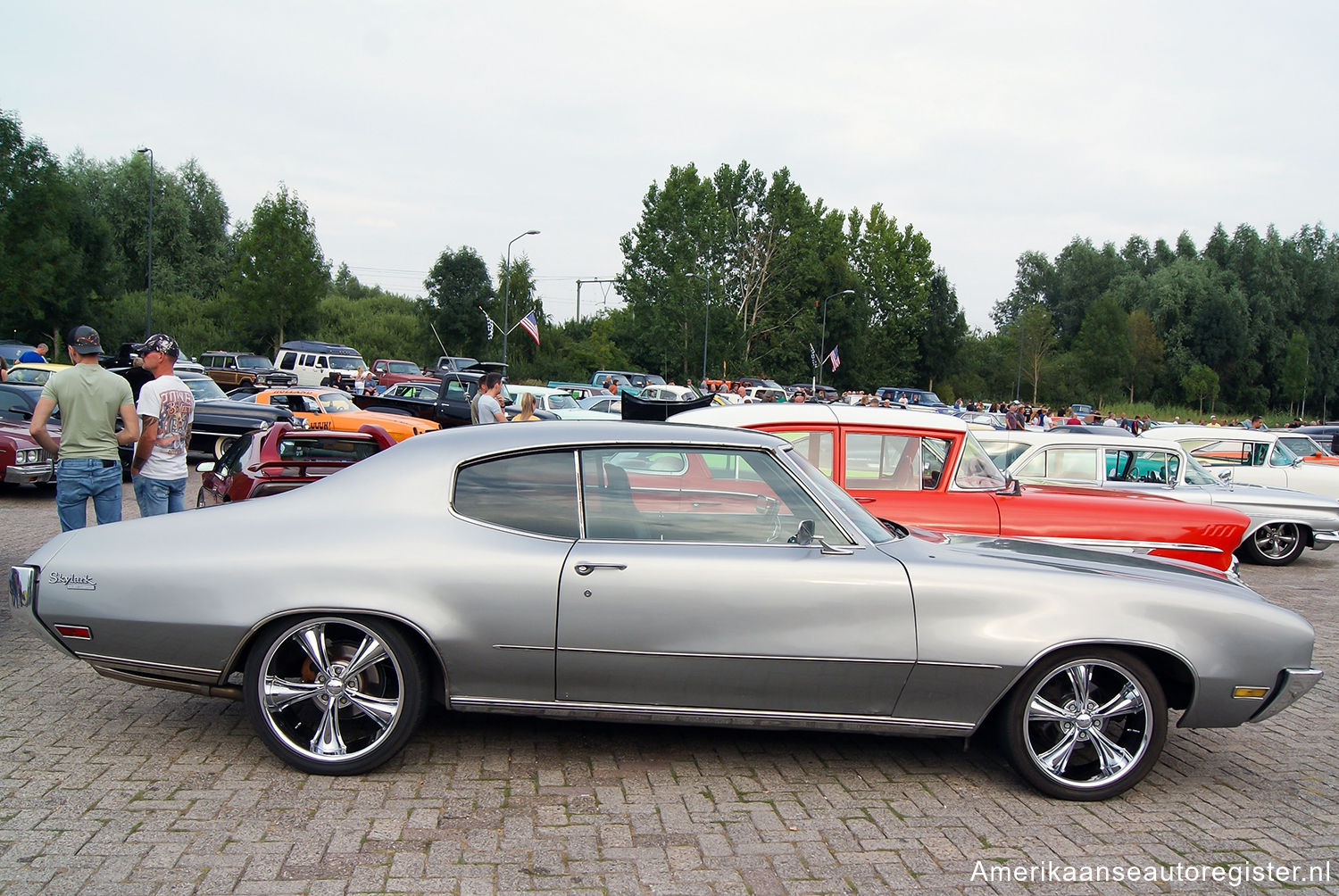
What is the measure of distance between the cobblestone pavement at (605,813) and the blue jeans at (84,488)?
1.72 m

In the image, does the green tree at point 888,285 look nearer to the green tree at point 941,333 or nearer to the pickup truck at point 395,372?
the green tree at point 941,333

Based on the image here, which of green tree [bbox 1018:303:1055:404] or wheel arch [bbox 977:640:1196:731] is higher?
green tree [bbox 1018:303:1055:404]

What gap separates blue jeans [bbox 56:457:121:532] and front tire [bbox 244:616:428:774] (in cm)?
321

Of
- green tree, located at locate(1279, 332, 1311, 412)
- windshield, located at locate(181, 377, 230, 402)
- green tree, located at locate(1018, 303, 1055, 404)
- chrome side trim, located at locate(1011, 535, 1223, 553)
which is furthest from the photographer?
green tree, located at locate(1018, 303, 1055, 404)

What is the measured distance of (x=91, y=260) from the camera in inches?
2020

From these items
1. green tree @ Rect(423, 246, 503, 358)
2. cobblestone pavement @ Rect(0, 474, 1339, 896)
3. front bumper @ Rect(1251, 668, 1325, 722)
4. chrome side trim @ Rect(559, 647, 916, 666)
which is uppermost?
green tree @ Rect(423, 246, 503, 358)

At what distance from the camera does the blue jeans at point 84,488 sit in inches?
244

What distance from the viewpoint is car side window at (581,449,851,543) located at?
3.96 meters

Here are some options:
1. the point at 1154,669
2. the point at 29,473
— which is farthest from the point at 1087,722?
the point at 29,473

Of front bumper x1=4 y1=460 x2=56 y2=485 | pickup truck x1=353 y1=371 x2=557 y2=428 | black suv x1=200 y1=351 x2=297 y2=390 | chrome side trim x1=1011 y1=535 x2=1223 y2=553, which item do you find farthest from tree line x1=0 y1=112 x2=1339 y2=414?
chrome side trim x1=1011 y1=535 x2=1223 y2=553

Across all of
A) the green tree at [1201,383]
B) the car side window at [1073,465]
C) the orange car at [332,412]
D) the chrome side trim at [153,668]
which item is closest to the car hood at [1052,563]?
the chrome side trim at [153,668]

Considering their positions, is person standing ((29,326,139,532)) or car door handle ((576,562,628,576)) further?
person standing ((29,326,139,532))

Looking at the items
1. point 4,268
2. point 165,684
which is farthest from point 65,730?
point 4,268

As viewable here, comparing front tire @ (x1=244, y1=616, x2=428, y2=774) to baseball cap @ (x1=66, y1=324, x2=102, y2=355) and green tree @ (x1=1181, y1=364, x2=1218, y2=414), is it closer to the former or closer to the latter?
baseball cap @ (x1=66, y1=324, x2=102, y2=355)
